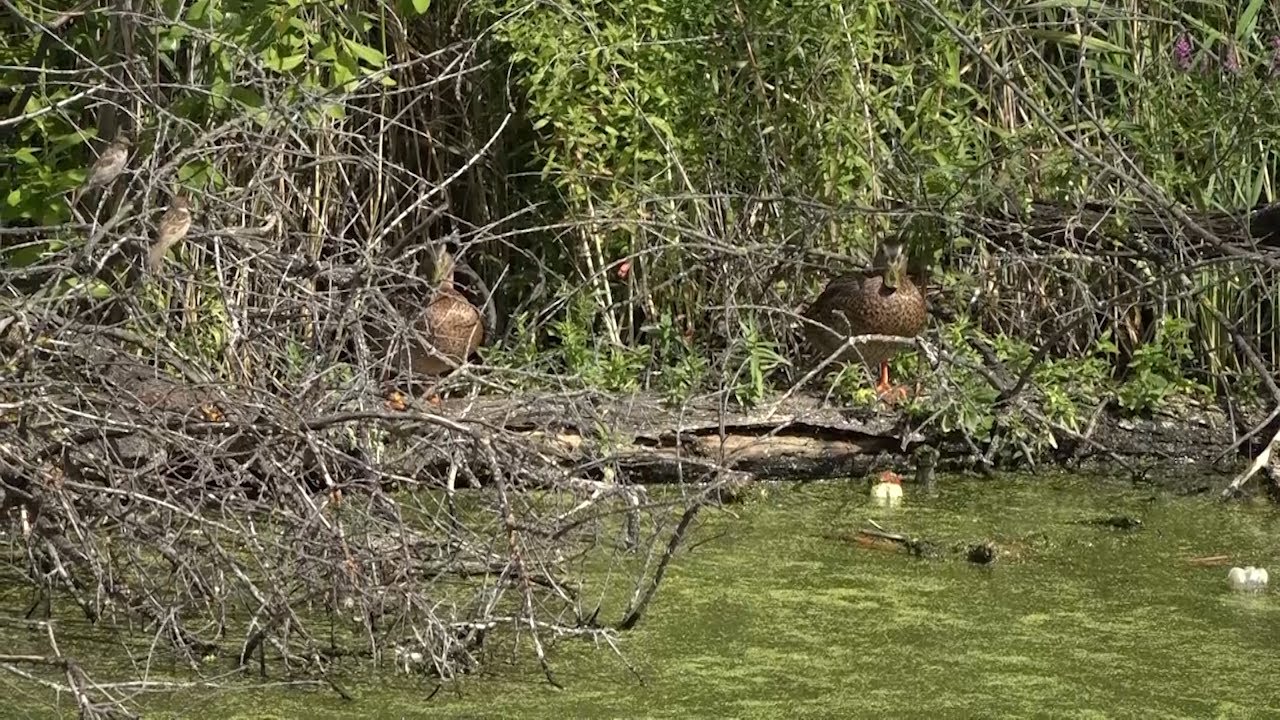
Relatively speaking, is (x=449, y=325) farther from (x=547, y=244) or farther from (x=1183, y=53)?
(x=1183, y=53)

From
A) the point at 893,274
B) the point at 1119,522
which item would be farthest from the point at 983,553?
the point at 893,274

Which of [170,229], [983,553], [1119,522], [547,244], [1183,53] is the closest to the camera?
[170,229]

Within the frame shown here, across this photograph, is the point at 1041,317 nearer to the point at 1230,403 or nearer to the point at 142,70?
the point at 1230,403

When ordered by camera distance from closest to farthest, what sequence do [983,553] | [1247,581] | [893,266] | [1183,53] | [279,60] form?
[1247,581] → [983,553] → [279,60] → [893,266] → [1183,53]

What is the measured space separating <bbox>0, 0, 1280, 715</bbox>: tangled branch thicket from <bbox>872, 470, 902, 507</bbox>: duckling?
0.24 m

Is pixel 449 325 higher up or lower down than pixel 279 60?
lower down

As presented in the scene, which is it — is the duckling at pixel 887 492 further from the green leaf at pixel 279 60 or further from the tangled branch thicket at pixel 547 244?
the green leaf at pixel 279 60

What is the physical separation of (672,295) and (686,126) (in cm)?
53

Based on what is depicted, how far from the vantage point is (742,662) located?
395 cm

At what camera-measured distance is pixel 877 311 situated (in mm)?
5906

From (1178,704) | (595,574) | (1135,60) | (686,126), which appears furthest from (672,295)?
(1178,704)

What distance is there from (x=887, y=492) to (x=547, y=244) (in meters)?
1.69

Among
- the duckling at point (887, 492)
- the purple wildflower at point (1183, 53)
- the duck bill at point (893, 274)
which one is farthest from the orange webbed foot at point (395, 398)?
the purple wildflower at point (1183, 53)

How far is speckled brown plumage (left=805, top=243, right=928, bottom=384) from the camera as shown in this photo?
5930 millimetres
